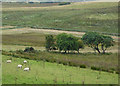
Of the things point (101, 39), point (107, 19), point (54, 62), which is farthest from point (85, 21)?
point (54, 62)

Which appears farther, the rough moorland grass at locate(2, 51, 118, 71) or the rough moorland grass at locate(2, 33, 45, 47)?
the rough moorland grass at locate(2, 33, 45, 47)

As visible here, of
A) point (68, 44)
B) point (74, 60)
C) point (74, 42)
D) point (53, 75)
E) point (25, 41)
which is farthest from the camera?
point (25, 41)

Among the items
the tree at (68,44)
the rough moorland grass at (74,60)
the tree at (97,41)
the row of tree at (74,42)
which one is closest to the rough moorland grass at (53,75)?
the rough moorland grass at (74,60)

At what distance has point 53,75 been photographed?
19016 mm

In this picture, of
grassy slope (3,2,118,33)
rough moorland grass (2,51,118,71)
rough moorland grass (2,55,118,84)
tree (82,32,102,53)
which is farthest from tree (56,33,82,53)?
grassy slope (3,2,118,33)

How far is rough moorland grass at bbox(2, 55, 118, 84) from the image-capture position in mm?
17438

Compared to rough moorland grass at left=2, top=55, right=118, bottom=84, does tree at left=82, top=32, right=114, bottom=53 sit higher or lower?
lower

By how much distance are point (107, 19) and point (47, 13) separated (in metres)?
27.8

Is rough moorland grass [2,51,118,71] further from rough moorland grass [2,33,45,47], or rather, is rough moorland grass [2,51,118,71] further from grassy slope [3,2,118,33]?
grassy slope [3,2,118,33]

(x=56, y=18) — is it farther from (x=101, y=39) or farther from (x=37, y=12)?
(x=101, y=39)

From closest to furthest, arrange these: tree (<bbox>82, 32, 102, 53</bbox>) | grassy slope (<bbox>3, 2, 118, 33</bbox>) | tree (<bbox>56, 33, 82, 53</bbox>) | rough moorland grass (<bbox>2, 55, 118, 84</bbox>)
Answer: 1. rough moorland grass (<bbox>2, 55, 118, 84</bbox>)
2. tree (<bbox>56, 33, 82, 53</bbox>)
3. tree (<bbox>82, 32, 102, 53</bbox>)
4. grassy slope (<bbox>3, 2, 118, 33</bbox>)

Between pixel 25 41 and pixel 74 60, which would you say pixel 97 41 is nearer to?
pixel 74 60

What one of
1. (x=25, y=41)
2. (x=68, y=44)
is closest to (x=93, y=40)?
(x=68, y=44)

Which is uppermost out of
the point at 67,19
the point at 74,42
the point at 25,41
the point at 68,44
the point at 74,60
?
the point at 74,60
